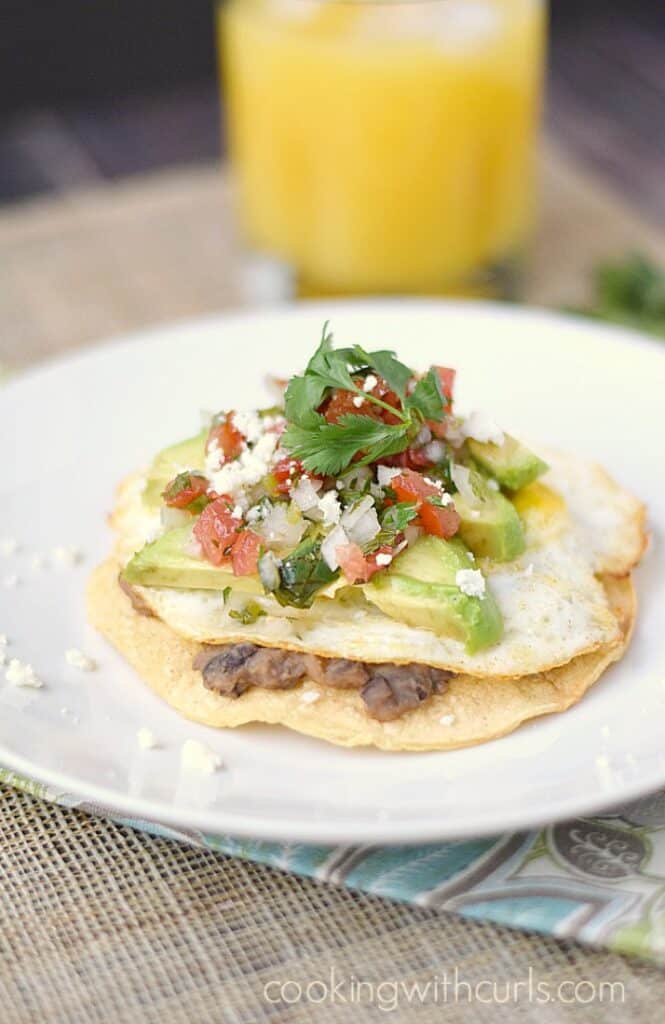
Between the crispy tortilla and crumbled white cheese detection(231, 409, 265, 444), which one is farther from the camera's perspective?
crumbled white cheese detection(231, 409, 265, 444)

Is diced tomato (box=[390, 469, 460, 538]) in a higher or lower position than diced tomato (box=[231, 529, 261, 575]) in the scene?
higher

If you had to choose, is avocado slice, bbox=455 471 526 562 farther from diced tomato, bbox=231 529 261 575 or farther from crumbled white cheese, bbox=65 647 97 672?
crumbled white cheese, bbox=65 647 97 672

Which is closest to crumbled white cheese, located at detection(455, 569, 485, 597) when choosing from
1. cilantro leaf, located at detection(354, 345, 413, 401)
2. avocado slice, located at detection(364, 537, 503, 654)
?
avocado slice, located at detection(364, 537, 503, 654)

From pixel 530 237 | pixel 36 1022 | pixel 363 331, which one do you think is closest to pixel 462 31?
pixel 530 237

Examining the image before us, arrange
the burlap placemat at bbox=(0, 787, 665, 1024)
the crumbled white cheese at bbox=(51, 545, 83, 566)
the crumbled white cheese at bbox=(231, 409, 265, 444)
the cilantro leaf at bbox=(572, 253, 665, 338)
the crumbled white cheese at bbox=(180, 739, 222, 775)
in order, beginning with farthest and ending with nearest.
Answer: the cilantro leaf at bbox=(572, 253, 665, 338)
the crumbled white cheese at bbox=(51, 545, 83, 566)
the crumbled white cheese at bbox=(231, 409, 265, 444)
the crumbled white cheese at bbox=(180, 739, 222, 775)
the burlap placemat at bbox=(0, 787, 665, 1024)

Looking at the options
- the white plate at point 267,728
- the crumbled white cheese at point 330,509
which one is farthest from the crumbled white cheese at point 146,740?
the crumbled white cheese at point 330,509

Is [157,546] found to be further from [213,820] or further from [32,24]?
[32,24]
